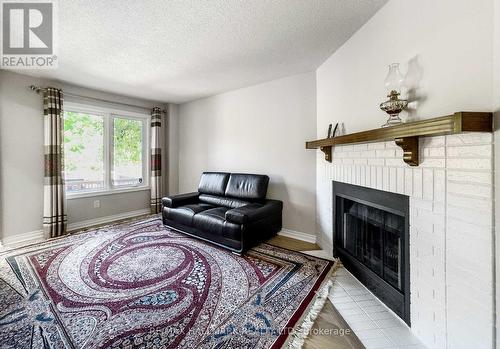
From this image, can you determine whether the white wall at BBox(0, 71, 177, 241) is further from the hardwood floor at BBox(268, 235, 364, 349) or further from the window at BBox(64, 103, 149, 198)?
the hardwood floor at BBox(268, 235, 364, 349)

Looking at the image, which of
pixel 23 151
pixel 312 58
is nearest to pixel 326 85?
pixel 312 58

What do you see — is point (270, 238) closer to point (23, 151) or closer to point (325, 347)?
point (325, 347)

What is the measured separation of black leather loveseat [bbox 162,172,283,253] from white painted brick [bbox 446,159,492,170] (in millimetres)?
1829

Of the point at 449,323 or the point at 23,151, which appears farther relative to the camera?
the point at 23,151

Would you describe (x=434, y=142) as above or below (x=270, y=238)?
above

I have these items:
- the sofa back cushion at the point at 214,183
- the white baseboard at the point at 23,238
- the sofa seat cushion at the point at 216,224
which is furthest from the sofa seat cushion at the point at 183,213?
the white baseboard at the point at 23,238

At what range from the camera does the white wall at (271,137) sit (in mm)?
3037

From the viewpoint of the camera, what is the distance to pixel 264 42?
2.23 metres

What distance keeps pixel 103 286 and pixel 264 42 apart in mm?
2761

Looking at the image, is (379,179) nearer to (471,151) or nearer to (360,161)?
(360,161)

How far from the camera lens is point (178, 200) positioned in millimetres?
3389

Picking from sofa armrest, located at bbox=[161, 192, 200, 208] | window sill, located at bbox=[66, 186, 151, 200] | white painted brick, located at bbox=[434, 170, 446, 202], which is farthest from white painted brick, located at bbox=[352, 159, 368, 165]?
window sill, located at bbox=[66, 186, 151, 200]

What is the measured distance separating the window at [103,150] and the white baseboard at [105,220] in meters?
0.46

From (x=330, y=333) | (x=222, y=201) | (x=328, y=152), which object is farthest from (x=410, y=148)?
(x=222, y=201)
